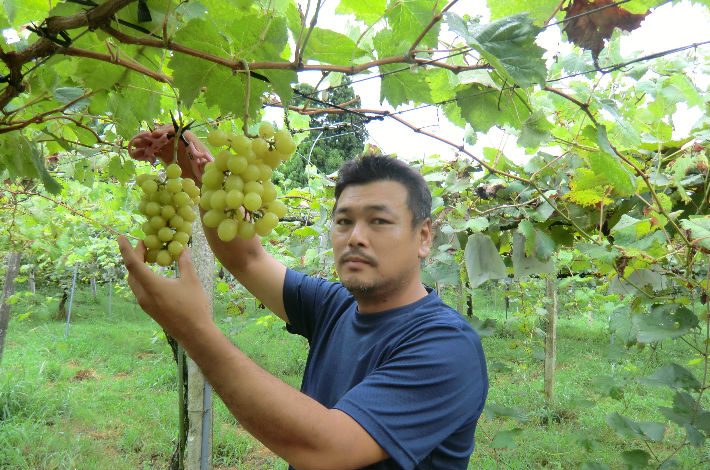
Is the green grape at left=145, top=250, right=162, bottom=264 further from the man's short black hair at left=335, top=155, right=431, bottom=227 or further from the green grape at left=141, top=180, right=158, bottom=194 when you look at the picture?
the man's short black hair at left=335, top=155, right=431, bottom=227

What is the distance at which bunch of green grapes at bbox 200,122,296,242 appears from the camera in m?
0.92

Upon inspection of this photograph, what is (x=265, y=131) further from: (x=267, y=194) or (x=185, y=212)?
(x=185, y=212)

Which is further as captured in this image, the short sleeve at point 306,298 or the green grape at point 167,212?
the short sleeve at point 306,298

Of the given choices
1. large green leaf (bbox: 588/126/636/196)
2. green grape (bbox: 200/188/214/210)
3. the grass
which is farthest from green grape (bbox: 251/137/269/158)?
the grass

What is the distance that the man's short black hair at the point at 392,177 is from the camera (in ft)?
5.08

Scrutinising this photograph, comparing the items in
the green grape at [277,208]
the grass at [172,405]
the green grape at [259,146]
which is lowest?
the grass at [172,405]

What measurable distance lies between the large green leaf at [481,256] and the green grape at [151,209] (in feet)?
4.50

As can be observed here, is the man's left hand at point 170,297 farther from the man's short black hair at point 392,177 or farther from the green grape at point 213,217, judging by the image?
the man's short black hair at point 392,177

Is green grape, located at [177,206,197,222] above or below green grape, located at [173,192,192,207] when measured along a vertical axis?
below

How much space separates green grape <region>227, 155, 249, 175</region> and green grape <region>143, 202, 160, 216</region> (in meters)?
0.23

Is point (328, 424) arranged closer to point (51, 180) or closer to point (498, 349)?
point (51, 180)

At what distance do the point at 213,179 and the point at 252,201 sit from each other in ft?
0.31

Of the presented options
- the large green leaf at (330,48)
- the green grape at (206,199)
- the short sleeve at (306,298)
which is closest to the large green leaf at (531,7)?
the large green leaf at (330,48)

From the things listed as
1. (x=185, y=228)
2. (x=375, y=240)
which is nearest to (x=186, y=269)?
(x=185, y=228)
